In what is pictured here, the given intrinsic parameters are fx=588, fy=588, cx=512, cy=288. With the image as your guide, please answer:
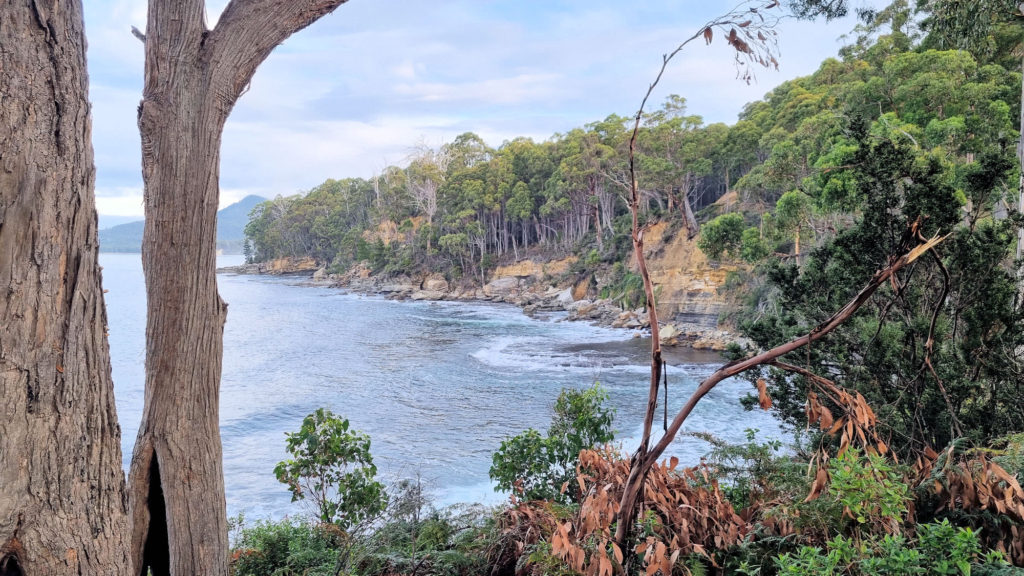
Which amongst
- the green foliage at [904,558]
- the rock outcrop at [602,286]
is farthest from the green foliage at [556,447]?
the rock outcrop at [602,286]

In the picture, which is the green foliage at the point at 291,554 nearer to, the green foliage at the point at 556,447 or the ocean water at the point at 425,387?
the green foliage at the point at 556,447

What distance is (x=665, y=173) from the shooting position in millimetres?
25094

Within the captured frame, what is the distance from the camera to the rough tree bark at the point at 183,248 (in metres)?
1.98

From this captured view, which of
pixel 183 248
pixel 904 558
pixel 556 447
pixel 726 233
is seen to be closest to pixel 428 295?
pixel 726 233

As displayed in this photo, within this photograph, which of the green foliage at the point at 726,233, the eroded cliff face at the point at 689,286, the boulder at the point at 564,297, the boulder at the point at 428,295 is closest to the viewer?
the green foliage at the point at 726,233

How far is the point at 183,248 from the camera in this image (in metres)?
2.01

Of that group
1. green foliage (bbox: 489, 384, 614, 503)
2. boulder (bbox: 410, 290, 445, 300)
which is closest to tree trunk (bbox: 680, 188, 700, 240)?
boulder (bbox: 410, 290, 445, 300)

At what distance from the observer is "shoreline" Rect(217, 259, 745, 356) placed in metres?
18.8

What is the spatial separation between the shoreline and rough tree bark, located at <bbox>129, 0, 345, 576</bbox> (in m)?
8.59

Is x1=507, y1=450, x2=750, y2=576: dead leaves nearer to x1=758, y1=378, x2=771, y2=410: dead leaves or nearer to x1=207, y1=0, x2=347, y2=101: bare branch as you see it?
x1=758, y1=378, x2=771, y2=410: dead leaves

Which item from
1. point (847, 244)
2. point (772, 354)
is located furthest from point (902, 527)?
point (847, 244)

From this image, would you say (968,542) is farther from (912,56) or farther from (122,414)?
(912,56)

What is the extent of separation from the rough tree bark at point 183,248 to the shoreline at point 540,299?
859 centimetres

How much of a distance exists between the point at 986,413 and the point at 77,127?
426cm
